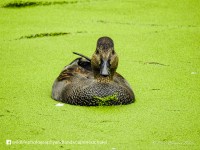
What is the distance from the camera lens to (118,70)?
6.47m

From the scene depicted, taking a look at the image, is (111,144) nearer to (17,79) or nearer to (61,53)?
(17,79)

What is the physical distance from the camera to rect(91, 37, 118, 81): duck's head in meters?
5.29

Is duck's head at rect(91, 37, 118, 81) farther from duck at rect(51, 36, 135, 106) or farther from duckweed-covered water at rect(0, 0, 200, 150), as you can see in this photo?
duckweed-covered water at rect(0, 0, 200, 150)

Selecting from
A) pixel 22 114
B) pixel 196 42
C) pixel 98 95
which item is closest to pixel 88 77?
pixel 98 95

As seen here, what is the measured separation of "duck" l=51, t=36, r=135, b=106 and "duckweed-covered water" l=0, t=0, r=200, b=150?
73 millimetres

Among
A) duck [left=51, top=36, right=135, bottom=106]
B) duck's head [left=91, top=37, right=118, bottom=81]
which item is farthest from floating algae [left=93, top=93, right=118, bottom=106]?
duck's head [left=91, top=37, right=118, bottom=81]

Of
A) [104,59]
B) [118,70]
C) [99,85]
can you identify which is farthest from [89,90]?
[118,70]

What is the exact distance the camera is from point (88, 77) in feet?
18.0

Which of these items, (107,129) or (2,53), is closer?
(107,129)

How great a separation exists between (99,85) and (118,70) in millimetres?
1217

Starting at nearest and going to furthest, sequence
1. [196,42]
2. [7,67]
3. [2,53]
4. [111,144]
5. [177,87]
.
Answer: [111,144], [177,87], [7,67], [2,53], [196,42]

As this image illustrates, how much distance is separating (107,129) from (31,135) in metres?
0.55

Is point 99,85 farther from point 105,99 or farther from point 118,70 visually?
point 118,70

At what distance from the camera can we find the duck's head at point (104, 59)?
5293 millimetres
